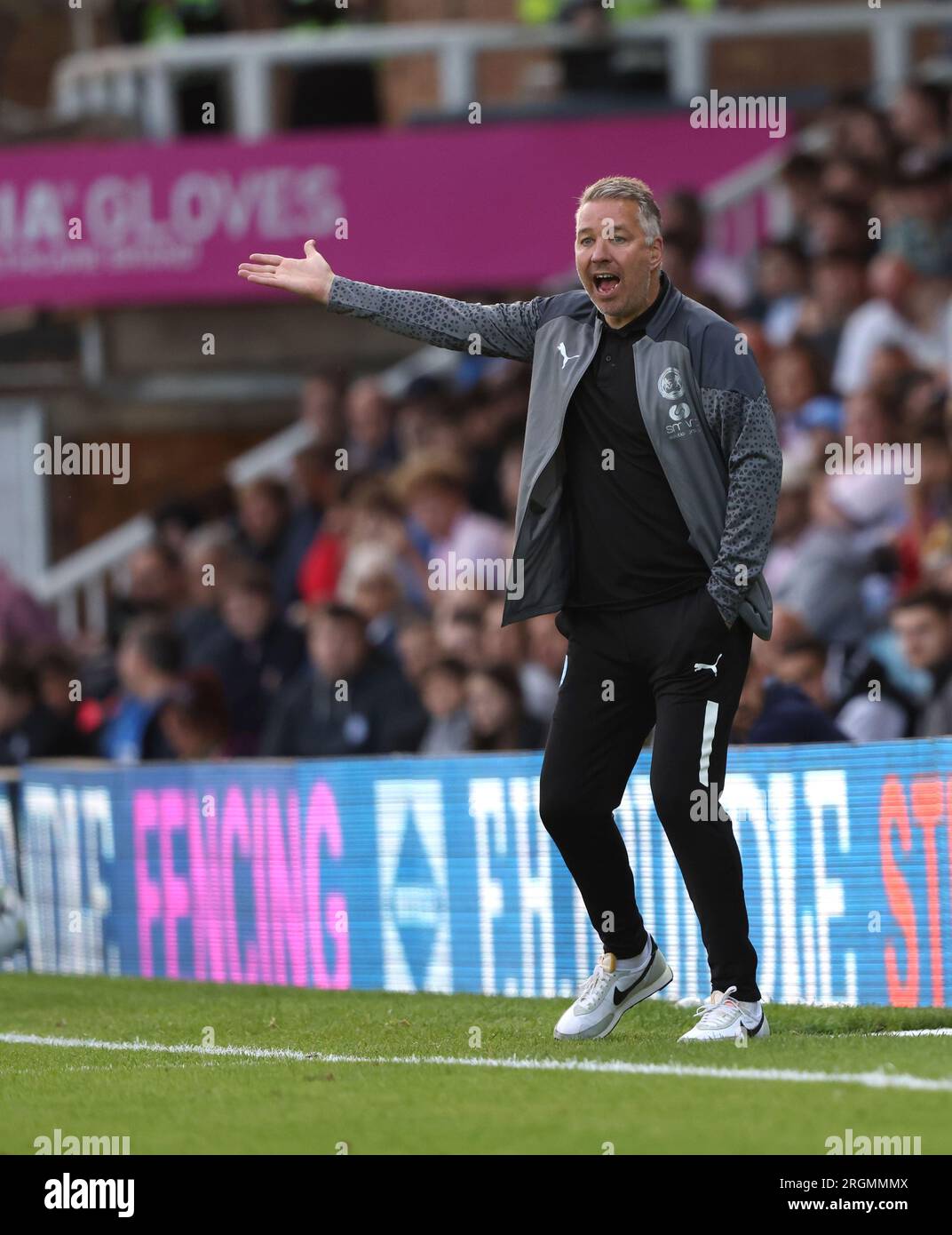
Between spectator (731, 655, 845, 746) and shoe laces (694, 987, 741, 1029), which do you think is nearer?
shoe laces (694, 987, 741, 1029)

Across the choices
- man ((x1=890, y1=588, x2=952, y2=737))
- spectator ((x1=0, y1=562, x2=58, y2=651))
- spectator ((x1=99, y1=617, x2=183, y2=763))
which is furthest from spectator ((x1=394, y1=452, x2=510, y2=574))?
man ((x1=890, y1=588, x2=952, y2=737))

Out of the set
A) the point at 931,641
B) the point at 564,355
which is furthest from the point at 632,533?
the point at 931,641

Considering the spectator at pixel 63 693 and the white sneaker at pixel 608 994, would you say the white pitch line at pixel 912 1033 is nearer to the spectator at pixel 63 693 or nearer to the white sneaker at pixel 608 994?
the white sneaker at pixel 608 994

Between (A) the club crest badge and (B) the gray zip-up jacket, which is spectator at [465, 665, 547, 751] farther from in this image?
(A) the club crest badge

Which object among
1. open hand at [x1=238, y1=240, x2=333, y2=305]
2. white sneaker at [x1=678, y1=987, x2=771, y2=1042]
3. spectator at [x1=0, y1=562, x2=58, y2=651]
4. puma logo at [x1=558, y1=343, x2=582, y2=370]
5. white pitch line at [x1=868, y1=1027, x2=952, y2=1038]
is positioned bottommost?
white pitch line at [x1=868, y1=1027, x2=952, y2=1038]

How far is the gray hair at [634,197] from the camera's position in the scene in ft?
22.2

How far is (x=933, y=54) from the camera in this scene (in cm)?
1962

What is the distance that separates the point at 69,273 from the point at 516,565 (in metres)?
11.4

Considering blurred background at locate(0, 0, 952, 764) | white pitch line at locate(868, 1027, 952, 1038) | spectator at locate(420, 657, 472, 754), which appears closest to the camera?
white pitch line at locate(868, 1027, 952, 1038)

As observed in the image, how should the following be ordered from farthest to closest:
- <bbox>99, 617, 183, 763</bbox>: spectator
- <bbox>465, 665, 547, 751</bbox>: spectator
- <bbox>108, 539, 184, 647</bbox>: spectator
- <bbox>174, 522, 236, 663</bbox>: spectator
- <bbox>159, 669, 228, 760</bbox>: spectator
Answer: <bbox>108, 539, 184, 647</bbox>: spectator
<bbox>174, 522, 236, 663</bbox>: spectator
<bbox>99, 617, 183, 763</bbox>: spectator
<bbox>159, 669, 228, 760</bbox>: spectator
<bbox>465, 665, 547, 751</bbox>: spectator

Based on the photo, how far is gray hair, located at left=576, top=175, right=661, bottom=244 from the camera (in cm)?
676

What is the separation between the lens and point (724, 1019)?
6.88 meters

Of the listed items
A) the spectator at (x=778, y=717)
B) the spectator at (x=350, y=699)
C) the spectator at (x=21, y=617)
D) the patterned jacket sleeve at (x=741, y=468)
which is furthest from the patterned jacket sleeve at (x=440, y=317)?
the spectator at (x=21, y=617)
